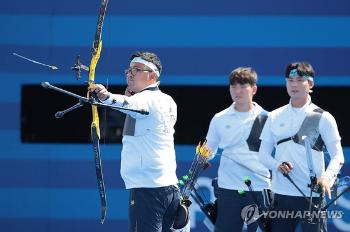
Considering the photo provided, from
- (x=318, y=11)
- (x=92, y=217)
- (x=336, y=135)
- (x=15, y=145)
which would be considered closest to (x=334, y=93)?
(x=318, y=11)

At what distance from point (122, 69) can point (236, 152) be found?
60.8 inches

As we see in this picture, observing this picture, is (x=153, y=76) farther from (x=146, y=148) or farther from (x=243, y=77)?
(x=243, y=77)

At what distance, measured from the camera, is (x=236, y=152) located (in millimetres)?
6199

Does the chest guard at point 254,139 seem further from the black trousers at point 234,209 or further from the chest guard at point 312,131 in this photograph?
the chest guard at point 312,131

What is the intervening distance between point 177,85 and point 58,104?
1076mm

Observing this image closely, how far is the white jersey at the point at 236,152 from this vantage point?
6152 mm

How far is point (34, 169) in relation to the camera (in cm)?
721

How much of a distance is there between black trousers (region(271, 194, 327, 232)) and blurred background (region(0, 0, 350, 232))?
1.63 m

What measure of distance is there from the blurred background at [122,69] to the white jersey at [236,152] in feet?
2.93

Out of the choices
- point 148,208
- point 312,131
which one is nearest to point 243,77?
point 312,131

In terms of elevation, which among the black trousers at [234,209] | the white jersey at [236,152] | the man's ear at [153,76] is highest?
the man's ear at [153,76]

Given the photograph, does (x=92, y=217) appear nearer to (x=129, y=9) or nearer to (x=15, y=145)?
(x=15, y=145)

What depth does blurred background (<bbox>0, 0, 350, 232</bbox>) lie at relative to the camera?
7141mm

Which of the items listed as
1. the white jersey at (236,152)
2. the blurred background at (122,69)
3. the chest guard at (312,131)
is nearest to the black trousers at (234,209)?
the white jersey at (236,152)
